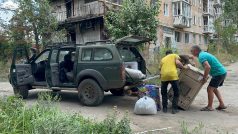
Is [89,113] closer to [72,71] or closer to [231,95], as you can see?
[72,71]

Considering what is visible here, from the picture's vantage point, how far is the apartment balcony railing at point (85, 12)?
2401cm

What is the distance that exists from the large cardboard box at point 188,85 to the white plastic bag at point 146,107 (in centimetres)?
101

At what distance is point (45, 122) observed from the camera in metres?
4.05

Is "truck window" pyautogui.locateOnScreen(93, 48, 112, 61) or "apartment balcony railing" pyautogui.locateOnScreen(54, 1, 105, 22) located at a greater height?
"apartment balcony railing" pyautogui.locateOnScreen(54, 1, 105, 22)

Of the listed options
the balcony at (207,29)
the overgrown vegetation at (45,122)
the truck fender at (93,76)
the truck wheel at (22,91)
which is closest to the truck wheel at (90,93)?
the truck fender at (93,76)

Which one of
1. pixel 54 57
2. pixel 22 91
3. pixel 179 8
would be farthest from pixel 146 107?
pixel 179 8

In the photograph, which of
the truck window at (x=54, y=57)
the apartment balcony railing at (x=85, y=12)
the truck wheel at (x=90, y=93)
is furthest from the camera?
the apartment balcony railing at (x=85, y=12)

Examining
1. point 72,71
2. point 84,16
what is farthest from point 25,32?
point 72,71

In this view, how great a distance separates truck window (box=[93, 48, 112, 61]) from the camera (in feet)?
28.6

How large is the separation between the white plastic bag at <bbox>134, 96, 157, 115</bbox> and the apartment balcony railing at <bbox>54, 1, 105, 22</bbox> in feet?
53.5

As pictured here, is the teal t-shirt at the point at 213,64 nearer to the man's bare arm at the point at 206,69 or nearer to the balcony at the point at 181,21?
the man's bare arm at the point at 206,69

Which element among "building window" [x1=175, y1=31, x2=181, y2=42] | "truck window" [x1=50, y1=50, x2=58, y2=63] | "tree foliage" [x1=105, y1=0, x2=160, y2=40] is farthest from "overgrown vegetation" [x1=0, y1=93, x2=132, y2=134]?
"building window" [x1=175, y1=31, x2=181, y2=42]

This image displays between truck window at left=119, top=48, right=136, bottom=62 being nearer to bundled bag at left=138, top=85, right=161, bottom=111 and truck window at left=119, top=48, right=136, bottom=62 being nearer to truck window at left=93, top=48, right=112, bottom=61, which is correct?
truck window at left=93, top=48, right=112, bottom=61

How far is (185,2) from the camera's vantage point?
35.7 m
